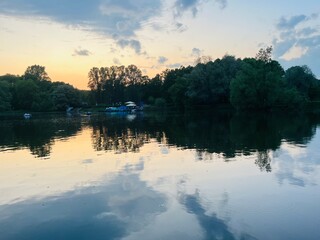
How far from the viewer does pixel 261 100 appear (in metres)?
82.6

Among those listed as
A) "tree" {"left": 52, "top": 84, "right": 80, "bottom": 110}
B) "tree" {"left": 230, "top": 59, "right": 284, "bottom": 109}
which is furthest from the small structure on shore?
"tree" {"left": 230, "top": 59, "right": 284, "bottom": 109}

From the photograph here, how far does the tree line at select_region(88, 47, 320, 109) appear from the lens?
8089 centimetres

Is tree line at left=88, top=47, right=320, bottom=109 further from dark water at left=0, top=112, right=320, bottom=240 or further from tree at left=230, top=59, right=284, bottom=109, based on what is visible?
dark water at left=0, top=112, right=320, bottom=240

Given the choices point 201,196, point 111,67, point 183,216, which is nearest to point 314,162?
point 201,196

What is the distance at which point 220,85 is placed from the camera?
101 m

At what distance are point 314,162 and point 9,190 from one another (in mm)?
16249

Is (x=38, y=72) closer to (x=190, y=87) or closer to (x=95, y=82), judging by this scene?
(x=95, y=82)

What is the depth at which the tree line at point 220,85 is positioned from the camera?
80.9 metres

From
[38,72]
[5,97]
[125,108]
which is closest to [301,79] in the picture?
[125,108]

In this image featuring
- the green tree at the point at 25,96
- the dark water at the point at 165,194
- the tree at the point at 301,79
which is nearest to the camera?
the dark water at the point at 165,194

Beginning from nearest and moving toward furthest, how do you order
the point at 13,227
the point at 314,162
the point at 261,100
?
the point at 13,227
the point at 314,162
the point at 261,100

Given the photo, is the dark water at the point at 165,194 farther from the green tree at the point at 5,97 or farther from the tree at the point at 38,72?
the tree at the point at 38,72

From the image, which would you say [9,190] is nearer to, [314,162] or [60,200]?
[60,200]

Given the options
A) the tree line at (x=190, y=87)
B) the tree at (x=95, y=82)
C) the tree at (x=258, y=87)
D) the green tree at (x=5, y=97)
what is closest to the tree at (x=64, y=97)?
the tree line at (x=190, y=87)
